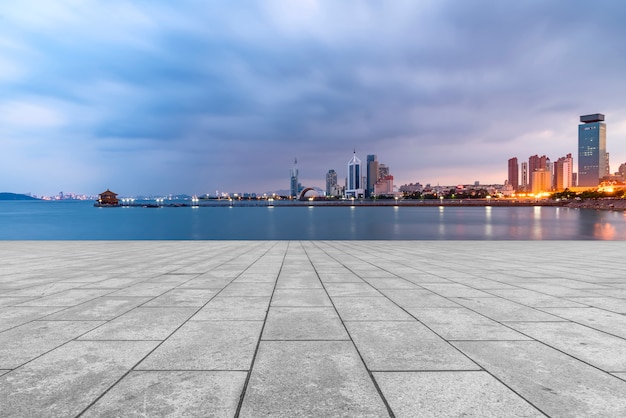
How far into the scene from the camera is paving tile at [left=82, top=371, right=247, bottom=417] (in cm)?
369

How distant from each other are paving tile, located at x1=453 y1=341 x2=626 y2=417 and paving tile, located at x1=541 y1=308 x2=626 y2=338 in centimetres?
190

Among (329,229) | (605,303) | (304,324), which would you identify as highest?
(304,324)

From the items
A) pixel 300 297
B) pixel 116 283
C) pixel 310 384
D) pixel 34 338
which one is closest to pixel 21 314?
pixel 34 338

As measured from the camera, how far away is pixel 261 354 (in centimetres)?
515

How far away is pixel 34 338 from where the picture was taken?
589cm

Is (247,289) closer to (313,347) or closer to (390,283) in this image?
(390,283)

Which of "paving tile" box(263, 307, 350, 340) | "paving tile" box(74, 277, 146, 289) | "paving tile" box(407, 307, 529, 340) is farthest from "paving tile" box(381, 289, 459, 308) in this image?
"paving tile" box(74, 277, 146, 289)

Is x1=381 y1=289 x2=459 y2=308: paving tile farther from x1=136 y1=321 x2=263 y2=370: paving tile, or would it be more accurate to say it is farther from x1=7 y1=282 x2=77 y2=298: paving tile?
x1=7 y1=282 x2=77 y2=298: paving tile

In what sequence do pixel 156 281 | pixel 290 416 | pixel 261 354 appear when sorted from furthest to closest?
pixel 156 281 → pixel 261 354 → pixel 290 416

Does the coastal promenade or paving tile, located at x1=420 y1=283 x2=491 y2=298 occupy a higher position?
the coastal promenade

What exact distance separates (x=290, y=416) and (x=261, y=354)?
164cm

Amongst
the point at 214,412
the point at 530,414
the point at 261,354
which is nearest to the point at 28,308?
the point at 261,354

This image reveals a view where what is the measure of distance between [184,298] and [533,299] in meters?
8.75

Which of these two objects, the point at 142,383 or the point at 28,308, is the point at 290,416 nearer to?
the point at 142,383
